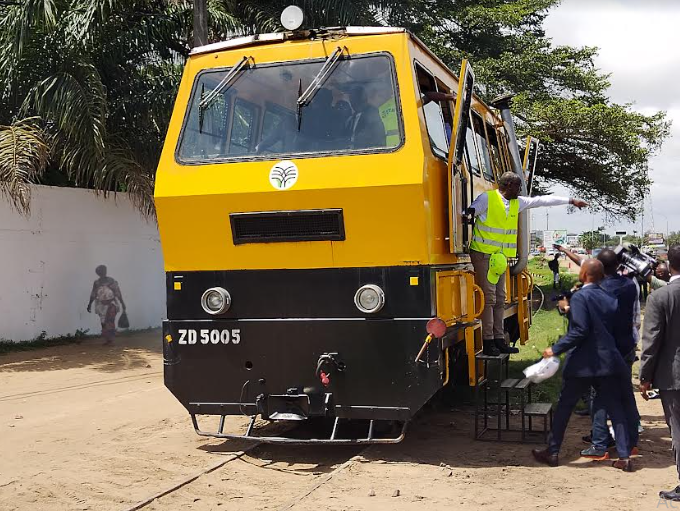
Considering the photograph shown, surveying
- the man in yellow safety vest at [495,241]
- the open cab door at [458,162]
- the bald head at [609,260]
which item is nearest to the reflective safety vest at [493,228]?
the man in yellow safety vest at [495,241]

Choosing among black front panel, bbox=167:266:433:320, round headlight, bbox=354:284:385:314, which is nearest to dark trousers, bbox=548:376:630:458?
black front panel, bbox=167:266:433:320

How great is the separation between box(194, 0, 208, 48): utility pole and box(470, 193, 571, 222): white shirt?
7.54m

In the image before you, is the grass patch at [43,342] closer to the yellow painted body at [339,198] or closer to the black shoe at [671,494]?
the yellow painted body at [339,198]

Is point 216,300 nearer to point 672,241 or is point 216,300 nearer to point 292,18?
point 292,18

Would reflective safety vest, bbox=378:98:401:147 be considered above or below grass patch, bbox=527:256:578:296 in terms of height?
above

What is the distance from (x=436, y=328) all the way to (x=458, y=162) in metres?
1.51

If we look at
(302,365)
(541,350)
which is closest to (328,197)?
(302,365)

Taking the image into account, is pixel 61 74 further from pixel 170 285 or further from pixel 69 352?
pixel 170 285

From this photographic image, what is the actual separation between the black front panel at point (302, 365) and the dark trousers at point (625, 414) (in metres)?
1.48

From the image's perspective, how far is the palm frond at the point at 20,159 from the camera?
40.0 ft

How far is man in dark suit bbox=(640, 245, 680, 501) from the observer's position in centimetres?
570

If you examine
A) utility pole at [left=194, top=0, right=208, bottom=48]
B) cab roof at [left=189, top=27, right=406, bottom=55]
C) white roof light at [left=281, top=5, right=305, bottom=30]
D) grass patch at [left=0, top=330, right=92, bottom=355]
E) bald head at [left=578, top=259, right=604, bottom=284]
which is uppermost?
utility pole at [left=194, top=0, right=208, bottom=48]

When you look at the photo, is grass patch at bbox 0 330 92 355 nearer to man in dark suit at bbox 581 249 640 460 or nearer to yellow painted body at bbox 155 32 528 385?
yellow painted body at bbox 155 32 528 385

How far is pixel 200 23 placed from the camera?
44.6 ft
